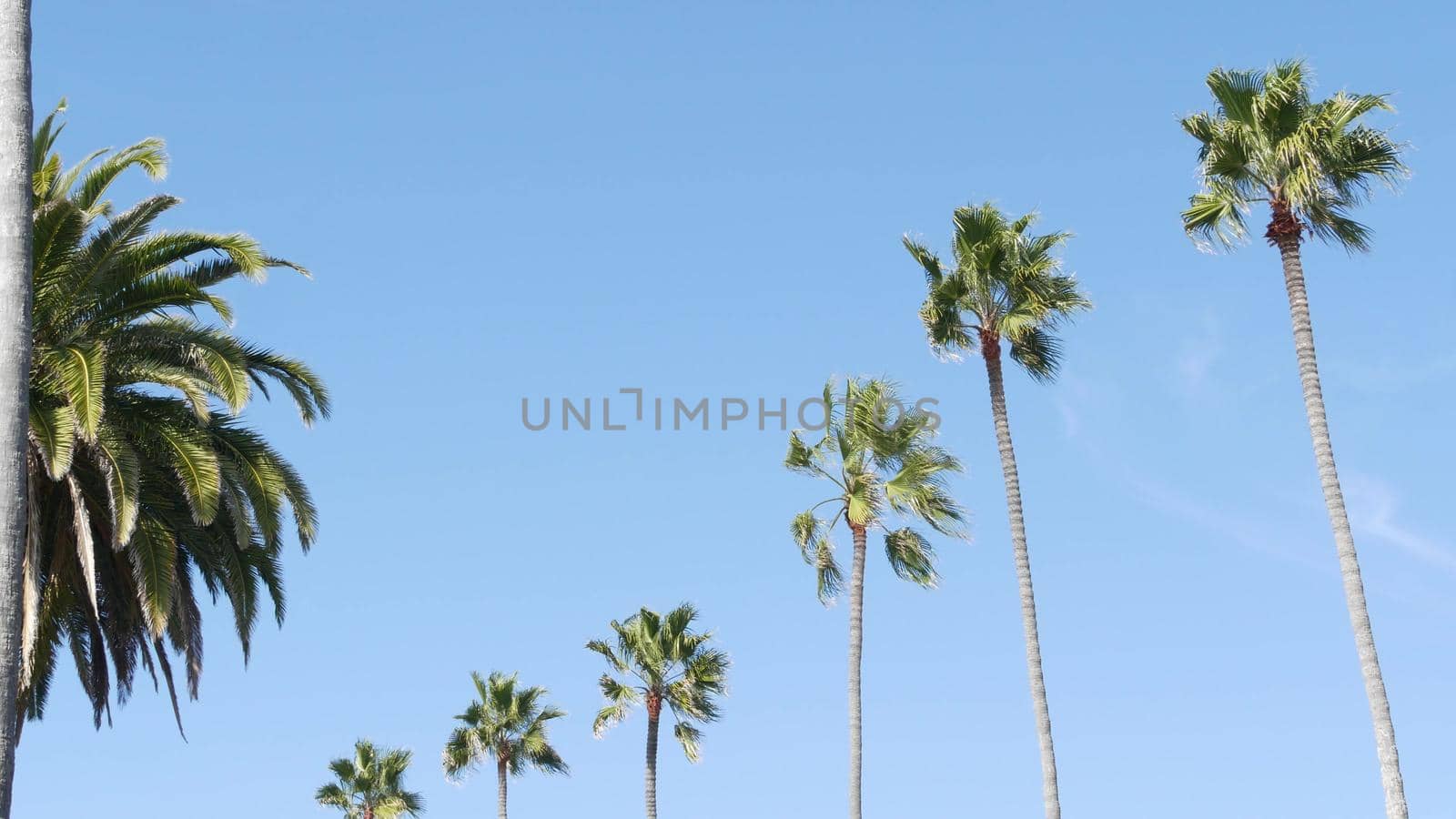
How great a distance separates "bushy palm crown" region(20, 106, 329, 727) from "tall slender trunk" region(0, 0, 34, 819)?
7.53 meters

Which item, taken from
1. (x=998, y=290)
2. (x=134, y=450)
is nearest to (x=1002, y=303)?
(x=998, y=290)

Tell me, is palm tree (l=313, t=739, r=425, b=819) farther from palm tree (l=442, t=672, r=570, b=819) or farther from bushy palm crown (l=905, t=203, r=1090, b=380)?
bushy palm crown (l=905, t=203, r=1090, b=380)

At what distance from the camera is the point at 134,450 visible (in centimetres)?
2012

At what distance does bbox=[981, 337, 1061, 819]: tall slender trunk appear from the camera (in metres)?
27.8

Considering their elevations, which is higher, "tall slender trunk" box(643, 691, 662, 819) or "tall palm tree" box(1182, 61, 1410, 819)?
→ "tall palm tree" box(1182, 61, 1410, 819)

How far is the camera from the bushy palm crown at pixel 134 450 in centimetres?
1917

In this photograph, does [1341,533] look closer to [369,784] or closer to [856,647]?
[856,647]

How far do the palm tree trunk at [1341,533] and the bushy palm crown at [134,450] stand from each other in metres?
15.2

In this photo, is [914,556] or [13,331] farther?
[914,556]

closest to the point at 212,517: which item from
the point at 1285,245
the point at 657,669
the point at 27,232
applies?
the point at 27,232

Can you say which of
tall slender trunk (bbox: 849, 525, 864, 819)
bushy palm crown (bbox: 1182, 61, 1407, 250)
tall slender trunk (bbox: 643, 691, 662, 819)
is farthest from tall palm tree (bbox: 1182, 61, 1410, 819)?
tall slender trunk (bbox: 643, 691, 662, 819)

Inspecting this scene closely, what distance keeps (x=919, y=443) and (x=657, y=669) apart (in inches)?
588

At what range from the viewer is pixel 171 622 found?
2211 cm

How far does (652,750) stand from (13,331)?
36.6 meters
